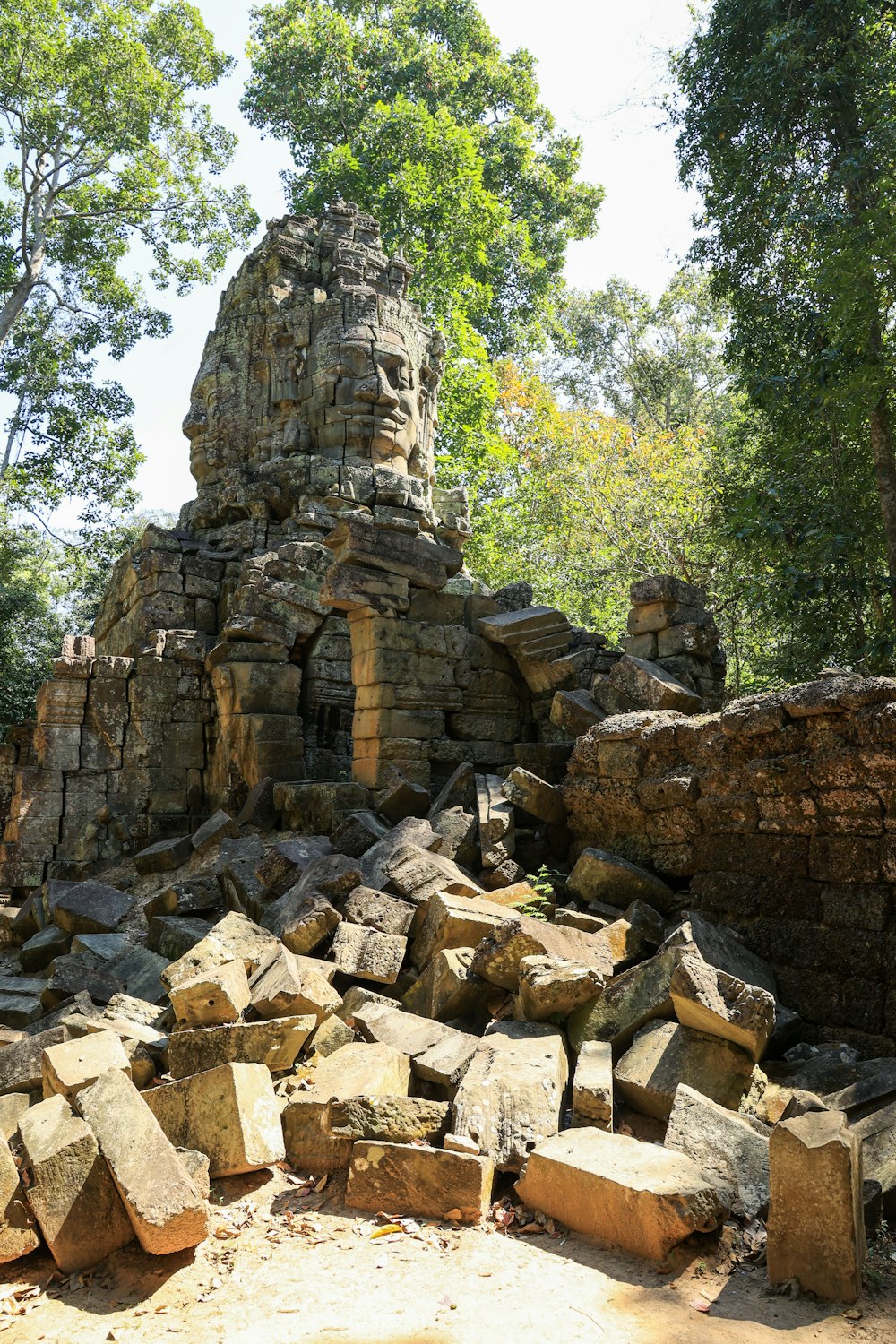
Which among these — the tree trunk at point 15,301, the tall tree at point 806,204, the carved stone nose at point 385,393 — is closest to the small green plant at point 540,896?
the tall tree at point 806,204

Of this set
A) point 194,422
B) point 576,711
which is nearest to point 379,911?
point 576,711

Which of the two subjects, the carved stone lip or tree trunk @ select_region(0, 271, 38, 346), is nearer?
the carved stone lip

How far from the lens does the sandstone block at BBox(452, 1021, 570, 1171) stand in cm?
337

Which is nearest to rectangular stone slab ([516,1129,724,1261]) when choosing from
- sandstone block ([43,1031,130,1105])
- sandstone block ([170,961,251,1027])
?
sandstone block ([170,961,251,1027])

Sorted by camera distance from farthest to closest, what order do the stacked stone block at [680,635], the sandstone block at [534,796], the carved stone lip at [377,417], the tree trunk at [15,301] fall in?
→ the tree trunk at [15,301] < the carved stone lip at [377,417] < the stacked stone block at [680,635] < the sandstone block at [534,796]

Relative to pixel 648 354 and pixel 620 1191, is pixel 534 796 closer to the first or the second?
pixel 620 1191

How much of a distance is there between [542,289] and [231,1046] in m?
25.7

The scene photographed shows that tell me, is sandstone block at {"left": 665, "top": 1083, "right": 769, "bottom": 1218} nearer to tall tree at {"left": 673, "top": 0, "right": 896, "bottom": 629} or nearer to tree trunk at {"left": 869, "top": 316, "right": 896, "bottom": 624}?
tall tree at {"left": 673, "top": 0, "right": 896, "bottom": 629}

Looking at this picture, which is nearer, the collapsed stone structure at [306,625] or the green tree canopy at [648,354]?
the collapsed stone structure at [306,625]

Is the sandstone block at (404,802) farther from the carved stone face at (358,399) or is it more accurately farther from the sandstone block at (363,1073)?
the carved stone face at (358,399)

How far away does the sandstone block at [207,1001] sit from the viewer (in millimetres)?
4367

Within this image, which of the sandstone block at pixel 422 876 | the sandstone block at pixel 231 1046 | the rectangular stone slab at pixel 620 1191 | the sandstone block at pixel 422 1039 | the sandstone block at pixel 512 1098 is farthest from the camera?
the sandstone block at pixel 422 876

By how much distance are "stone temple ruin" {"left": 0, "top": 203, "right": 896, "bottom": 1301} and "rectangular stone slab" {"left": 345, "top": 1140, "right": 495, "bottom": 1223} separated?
1cm

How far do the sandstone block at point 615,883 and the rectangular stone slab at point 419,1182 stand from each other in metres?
2.44
